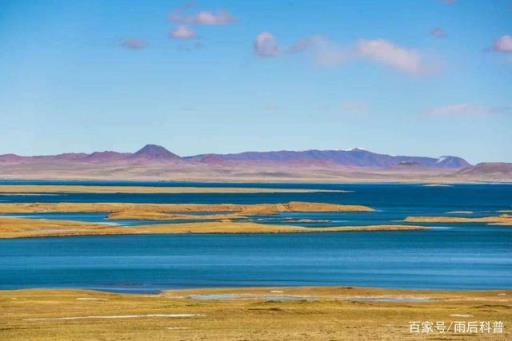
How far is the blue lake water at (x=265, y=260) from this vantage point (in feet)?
174

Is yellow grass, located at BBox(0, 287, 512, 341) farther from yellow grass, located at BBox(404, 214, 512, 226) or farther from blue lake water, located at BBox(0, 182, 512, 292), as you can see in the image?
yellow grass, located at BBox(404, 214, 512, 226)

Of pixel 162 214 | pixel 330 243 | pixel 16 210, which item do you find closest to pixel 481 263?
pixel 330 243

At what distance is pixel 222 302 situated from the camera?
40188 millimetres

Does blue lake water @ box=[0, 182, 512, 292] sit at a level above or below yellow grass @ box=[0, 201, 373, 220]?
below

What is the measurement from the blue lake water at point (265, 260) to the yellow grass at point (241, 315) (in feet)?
21.3

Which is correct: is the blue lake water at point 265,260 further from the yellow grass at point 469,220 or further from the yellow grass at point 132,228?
the yellow grass at point 469,220

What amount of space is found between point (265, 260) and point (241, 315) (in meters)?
30.6

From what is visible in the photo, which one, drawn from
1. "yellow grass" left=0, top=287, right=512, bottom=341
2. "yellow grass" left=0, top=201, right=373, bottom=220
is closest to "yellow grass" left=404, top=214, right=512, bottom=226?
"yellow grass" left=0, top=201, right=373, bottom=220

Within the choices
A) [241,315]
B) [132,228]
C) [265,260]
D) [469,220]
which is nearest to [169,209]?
[132,228]

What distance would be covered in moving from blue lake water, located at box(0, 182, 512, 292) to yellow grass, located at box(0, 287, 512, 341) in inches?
255

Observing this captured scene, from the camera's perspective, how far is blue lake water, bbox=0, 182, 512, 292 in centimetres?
5294

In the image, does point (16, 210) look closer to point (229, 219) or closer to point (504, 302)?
point (229, 219)

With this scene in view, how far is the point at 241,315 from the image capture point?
113 ft

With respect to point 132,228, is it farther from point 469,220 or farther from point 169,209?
point 469,220
